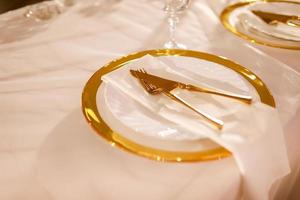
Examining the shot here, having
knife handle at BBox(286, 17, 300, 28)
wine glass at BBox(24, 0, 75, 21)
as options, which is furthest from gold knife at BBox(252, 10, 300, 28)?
wine glass at BBox(24, 0, 75, 21)

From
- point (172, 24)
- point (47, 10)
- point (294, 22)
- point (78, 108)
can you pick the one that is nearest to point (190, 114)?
point (78, 108)

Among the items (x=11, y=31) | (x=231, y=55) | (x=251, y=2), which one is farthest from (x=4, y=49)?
(x=251, y=2)

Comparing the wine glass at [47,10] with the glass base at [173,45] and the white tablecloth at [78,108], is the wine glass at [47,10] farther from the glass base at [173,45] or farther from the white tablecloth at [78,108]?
the glass base at [173,45]

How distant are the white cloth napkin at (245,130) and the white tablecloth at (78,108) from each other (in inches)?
1.2

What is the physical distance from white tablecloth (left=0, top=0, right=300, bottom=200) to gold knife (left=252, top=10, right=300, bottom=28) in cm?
10

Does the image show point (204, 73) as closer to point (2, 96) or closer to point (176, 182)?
point (176, 182)

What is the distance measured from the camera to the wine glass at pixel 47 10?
967 millimetres

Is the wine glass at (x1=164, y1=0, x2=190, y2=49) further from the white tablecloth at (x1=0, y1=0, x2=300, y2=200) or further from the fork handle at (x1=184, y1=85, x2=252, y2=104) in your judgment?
the fork handle at (x1=184, y1=85, x2=252, y2=104)

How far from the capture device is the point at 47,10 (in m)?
0.98

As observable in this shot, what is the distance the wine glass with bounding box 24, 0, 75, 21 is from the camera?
0.97m

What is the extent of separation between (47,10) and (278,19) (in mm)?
595

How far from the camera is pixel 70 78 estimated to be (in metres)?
0.75

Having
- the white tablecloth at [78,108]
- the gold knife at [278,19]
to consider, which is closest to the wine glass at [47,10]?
the white tablecloth at [78,108]

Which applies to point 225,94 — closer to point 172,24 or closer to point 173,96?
point 173,96
